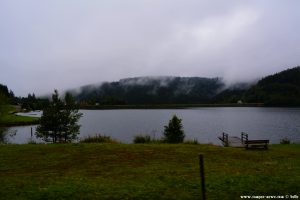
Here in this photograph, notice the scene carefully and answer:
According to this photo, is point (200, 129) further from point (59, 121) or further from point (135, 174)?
point (135, 174)

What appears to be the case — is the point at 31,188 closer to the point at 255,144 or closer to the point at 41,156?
Result: the point at 41,156

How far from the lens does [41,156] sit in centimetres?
2025

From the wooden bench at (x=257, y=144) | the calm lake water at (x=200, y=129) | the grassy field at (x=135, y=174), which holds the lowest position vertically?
the calm lake water at (x=200, y=129)

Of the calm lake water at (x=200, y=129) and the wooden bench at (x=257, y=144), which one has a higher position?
the wooden bench at (x=257, y=144)

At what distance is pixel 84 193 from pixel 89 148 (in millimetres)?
11297

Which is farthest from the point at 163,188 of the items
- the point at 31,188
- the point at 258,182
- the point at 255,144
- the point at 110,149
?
the point at 255,144

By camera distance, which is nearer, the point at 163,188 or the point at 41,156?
the point at 163,188

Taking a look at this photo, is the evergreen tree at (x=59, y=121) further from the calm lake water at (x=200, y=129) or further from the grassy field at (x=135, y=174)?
the grassy field at (x=135, y=174)

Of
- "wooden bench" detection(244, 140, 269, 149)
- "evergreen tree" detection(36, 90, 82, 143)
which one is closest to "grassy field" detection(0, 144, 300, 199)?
"wooden bench" detection(244, 140, 269, 149)

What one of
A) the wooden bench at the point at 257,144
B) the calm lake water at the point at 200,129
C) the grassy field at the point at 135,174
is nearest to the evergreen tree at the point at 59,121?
the calm lake water at the point at 200,129

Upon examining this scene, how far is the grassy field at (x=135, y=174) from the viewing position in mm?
11586

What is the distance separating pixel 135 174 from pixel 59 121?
118 ft

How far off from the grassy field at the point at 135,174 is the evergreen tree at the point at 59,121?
26315 millimetres

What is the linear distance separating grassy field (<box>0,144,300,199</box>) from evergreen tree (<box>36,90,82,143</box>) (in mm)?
26315
